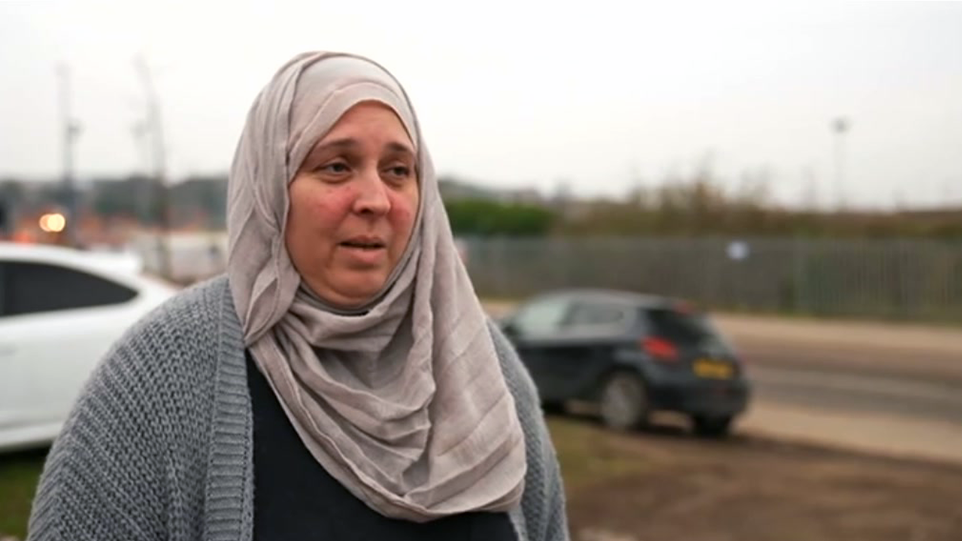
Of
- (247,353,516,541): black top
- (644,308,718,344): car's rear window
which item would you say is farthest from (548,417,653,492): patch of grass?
(247,353,516,541): black top

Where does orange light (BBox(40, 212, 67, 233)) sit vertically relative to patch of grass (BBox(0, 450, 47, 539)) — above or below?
above

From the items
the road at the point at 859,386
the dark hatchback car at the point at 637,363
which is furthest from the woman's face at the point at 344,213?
the dark hatchback car at the point at 637,363

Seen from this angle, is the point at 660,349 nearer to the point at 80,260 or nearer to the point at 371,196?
the point at 80,260

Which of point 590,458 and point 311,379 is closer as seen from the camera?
point 311,379

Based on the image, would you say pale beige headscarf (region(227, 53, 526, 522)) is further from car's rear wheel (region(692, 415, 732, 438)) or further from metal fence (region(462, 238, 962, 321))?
metal fence (region(462, 238, 962, 321))

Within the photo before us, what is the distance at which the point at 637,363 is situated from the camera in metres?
12.1

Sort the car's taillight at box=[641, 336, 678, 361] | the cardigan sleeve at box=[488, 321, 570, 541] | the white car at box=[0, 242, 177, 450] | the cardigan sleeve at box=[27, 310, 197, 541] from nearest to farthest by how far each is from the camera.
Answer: the cardigan sleeve at box=[27, 310, 197, 541], the cardigan sleeve at box=[488, 321, 570, 541], the white car at box=[0, 242, 177, 450], the car's taillight at box=[641, 336, 678, 361]

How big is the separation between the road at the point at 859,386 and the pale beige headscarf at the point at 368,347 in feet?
31.6

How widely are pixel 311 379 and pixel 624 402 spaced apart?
1058 centimetres

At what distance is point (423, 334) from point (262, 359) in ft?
0.88

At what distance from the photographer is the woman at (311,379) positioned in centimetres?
173

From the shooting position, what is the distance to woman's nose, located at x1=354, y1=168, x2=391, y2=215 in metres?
1.87

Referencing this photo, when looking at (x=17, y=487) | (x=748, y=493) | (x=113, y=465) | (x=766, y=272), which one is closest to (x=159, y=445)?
(x=113, y=465)

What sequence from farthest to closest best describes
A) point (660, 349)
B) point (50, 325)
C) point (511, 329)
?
point (511, 329) < point (660, 349) < point (50, 325)
